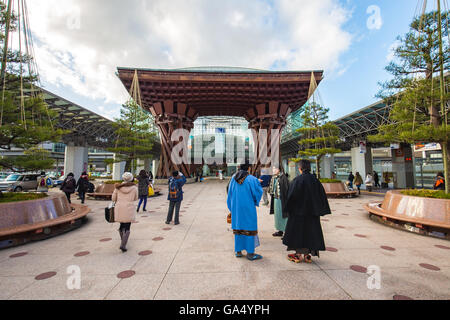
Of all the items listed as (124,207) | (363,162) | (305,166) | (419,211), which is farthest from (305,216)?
(363,162)

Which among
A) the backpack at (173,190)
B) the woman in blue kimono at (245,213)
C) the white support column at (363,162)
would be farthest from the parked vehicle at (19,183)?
the white support column at (363,162)

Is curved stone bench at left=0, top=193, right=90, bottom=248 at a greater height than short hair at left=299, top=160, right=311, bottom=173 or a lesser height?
lesser

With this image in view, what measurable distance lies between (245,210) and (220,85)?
72.3 feet

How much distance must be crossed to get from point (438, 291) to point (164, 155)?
79.1 feet

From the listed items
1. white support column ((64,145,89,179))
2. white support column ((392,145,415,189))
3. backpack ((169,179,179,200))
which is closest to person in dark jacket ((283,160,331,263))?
backpack ((169,179,179,200))

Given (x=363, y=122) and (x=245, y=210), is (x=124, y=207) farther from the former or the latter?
(x=363, y=122)

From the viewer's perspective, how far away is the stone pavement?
2.39 meters

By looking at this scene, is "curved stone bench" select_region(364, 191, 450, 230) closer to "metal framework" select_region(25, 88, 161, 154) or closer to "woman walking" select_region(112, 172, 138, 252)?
"woman walking" select_region(112, 172, 138, 252)

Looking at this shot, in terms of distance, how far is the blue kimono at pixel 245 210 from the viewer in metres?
3.38

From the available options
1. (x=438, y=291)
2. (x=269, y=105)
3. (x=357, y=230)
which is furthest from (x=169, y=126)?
(x=438, y=291)

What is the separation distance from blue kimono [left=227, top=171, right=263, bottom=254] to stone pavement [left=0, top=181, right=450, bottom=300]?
306 millimetres

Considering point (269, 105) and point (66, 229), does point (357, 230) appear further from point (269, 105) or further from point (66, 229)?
point (269, 105)

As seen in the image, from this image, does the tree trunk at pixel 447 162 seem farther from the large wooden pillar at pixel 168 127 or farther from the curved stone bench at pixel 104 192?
the large wooden pillar at pixel 168 127

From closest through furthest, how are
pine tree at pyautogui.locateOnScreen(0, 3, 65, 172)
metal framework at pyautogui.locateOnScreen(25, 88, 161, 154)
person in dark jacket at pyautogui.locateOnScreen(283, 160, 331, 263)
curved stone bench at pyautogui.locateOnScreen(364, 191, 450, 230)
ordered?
1. person in dark jacket at pyautogui.locateOnScreen(283, 160, 331, 263)
2. curved stone bench at pyautogui.locateOnScreen(364, 191, 450, 230)
3. pine tree at pyautogui.locateOnScreen(0, 3, 65, 172)
4. metal framework at pyautogui.locateOnScreen(25, 88, 161, 154)
